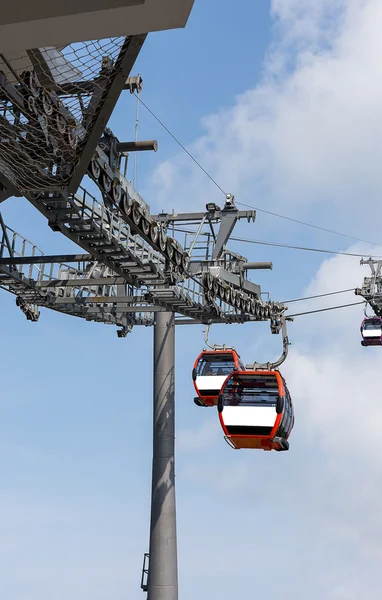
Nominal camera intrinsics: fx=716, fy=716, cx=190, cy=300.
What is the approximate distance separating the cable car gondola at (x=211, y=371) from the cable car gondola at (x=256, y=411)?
4.95 metres

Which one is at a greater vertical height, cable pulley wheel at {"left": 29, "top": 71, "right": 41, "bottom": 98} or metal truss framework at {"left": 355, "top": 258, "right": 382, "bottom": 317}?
metal truss framework at {"left": 355, "top": 258, "right": 382, "bottom": 317}

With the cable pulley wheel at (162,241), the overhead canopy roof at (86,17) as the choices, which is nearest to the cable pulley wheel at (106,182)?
the cable pulley wheel at (162,241)

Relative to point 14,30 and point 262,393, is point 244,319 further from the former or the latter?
point 14,30

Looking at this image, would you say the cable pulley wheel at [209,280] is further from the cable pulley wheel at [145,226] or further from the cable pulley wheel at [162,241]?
the cable pulley wheel at [145,226]

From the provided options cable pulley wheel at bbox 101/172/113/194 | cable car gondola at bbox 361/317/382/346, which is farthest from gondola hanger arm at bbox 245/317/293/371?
cable car gondola at bbox 361/317/382/346

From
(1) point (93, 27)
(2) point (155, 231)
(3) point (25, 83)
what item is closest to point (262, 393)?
(2) point (155, 231)

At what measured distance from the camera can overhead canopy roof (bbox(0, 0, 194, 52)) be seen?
3.93 m

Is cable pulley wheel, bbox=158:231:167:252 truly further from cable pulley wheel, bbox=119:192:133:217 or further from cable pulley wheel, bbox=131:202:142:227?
cable pulley wheel, bbox=119:192:133:217

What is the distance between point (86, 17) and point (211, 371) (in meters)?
18.9

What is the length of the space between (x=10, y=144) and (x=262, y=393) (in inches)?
401

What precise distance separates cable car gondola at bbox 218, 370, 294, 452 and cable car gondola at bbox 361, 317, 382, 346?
18.5 metres

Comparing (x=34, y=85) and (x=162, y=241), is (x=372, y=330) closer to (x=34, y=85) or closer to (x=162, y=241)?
(x=162, y=241)

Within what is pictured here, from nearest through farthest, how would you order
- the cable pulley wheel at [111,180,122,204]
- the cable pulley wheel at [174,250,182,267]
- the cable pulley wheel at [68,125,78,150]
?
the cable pulley wheel at [68,125,78,150], the cable pulley wheel at [111,180,122,204], the cable pulley wheel at [174,250,182,267]

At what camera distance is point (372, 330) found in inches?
1368
